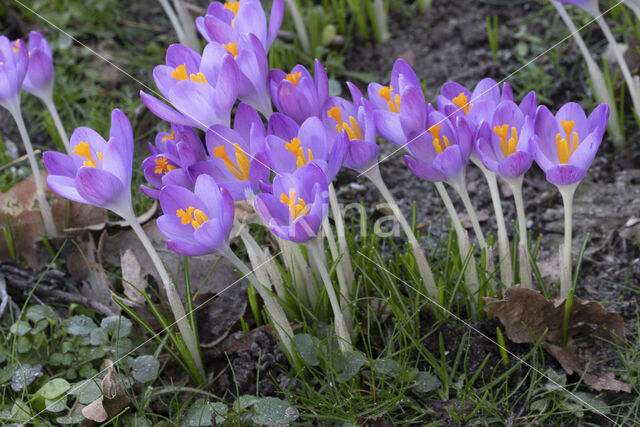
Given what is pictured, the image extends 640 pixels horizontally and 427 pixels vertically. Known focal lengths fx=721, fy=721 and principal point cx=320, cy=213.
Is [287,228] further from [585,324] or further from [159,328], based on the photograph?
[585,324]

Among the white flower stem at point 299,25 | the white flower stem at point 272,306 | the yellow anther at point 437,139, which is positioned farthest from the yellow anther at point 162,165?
the white flower stem at point 299,25

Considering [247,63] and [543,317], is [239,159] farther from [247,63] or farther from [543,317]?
[543,317]

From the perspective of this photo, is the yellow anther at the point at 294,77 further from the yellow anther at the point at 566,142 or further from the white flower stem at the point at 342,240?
the yellow anther at the point at 566,142

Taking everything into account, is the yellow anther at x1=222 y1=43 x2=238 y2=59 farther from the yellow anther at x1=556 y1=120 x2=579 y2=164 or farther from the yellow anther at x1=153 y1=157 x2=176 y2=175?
the yellow anther at x1=556 y1=120 x2=579 y2=164

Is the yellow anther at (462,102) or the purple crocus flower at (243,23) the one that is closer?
the yellow anther at (462,102)

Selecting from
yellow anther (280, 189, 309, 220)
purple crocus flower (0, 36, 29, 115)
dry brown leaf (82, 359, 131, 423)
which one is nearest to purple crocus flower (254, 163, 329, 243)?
yellow anther (280, 189, 309, 220)
